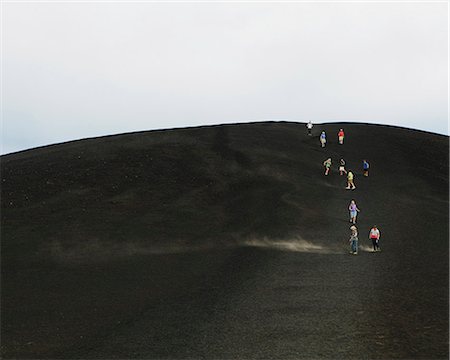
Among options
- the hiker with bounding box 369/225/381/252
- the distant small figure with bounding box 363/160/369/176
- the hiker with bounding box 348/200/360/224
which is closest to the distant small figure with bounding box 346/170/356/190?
the distant small figure with bounding box 363/160/369/176

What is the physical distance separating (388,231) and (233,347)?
18.3 meters

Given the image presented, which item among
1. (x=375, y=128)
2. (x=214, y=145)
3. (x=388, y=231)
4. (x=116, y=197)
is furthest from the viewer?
(x=375, y=128)

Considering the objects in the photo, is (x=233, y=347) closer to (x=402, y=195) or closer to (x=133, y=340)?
(x=133, y=340)

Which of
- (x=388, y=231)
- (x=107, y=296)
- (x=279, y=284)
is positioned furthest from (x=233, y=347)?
(x=388, y=231)

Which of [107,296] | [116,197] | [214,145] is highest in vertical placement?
[214,145]

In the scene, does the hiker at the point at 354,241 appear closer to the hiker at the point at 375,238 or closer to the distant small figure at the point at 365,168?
the hiker at the point at 375,238

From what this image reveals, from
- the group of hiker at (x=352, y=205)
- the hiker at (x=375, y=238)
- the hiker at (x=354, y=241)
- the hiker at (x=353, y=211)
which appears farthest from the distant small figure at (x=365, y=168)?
the hiker at (x=354, y=241)

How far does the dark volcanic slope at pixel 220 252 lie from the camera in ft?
61.4

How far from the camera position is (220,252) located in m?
30.1

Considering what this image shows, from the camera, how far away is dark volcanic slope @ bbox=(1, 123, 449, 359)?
61.4 ft

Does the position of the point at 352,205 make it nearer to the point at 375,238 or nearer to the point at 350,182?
the point at 375,238

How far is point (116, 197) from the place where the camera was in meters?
39.9

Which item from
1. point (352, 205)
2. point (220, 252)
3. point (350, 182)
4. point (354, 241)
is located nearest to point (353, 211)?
point (352, 205)

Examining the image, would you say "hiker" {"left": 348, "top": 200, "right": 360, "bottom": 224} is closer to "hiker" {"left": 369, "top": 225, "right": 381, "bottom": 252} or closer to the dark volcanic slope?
the dark volcanic slope
